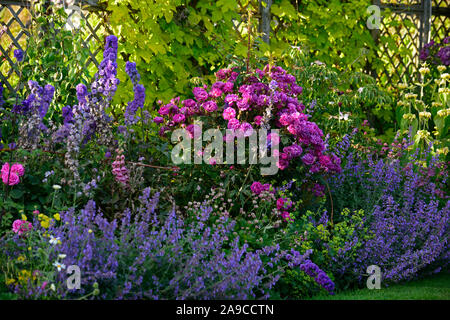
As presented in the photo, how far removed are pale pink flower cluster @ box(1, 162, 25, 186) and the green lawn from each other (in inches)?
66.4

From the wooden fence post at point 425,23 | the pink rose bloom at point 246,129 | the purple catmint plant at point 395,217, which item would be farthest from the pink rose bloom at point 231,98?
the wooden fence post at point 425,23

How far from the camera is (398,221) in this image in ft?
12.2

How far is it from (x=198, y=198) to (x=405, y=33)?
4.73 metres

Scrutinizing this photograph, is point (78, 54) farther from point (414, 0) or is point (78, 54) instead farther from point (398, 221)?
point (414, 0)

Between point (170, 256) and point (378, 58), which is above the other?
point (378, 58)

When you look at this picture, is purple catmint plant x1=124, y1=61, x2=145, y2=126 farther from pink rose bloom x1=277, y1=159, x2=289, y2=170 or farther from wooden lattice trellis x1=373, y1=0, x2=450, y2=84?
wooden lattice trellis x1=373, y1=0, x2=450, y2=84

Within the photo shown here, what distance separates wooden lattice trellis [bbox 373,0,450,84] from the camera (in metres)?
7.11

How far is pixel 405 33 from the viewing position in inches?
292

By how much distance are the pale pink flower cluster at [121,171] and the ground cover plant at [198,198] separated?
14mm

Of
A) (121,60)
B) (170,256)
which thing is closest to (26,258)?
(170,256)

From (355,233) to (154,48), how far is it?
2469 mm

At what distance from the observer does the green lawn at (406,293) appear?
300cm

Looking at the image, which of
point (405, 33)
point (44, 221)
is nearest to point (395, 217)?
point (44, 221)

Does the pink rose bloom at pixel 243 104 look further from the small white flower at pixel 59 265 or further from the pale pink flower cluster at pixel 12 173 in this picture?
the small white flower at pixel 59 265
